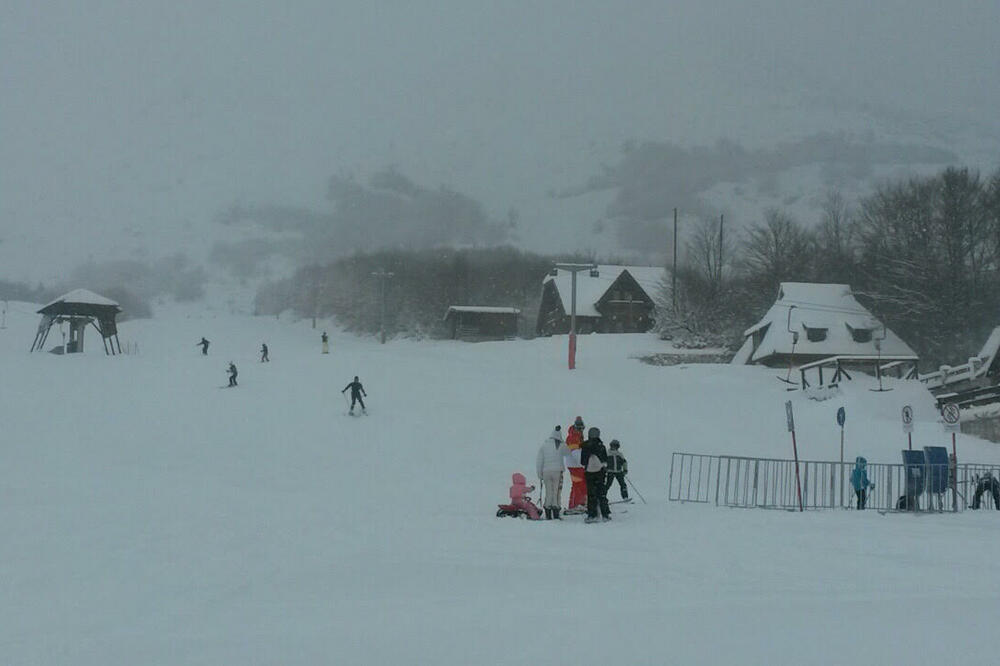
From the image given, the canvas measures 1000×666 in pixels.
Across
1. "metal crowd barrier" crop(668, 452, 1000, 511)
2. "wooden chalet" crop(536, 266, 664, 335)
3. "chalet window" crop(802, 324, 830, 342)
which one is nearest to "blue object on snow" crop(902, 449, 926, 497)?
"metal crowd barrier" crop(668, 452, 1000, 511)

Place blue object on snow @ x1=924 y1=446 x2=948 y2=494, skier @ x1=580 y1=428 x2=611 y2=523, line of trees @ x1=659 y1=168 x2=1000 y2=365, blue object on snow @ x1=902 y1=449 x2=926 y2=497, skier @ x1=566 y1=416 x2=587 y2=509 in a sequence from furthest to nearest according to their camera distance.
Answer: line of trees @ x1=659 y1=168 x2=1000 y2=365 → blue object on snow @ x1=924 y1=446 x2=948 y2=494 → blue object on snow @ x1=902 y1=449 x2=926 y2=497 → skier @ x1=566 y1=416 x2=587 y2=509 → skier @ x1=580 y1=428 x2=611 y2=523

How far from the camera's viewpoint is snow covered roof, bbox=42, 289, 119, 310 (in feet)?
179

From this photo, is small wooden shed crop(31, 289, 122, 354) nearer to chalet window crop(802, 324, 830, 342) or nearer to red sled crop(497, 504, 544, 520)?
chalet window crop(802, 324, 830, 342)

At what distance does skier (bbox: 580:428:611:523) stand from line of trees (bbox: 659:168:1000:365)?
4235 centimetres

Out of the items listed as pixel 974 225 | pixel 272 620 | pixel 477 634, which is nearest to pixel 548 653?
pixel 477 634

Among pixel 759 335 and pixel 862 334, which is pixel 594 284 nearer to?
pixel 759 335

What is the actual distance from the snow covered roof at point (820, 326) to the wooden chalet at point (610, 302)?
19964 millimetres

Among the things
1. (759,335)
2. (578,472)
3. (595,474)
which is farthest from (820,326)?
(595,474)

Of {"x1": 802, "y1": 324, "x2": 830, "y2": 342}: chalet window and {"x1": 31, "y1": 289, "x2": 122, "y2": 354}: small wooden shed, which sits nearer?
{"x1": 802, "y1": 324, "x2": 830, "y2": 342}: chalet window

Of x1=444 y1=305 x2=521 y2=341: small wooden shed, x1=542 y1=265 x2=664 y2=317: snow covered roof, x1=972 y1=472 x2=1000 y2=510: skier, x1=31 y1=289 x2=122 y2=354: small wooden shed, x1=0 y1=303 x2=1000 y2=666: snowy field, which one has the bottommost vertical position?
x1=0 y1=303 x2=1000 y2=666: snowy field

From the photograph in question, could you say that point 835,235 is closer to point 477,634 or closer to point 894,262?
point 894,262

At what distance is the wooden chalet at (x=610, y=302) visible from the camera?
7519 cm

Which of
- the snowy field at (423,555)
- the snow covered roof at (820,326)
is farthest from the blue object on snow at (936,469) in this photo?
the snow covered roof at (820,326)

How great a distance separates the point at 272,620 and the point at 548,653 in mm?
2544
